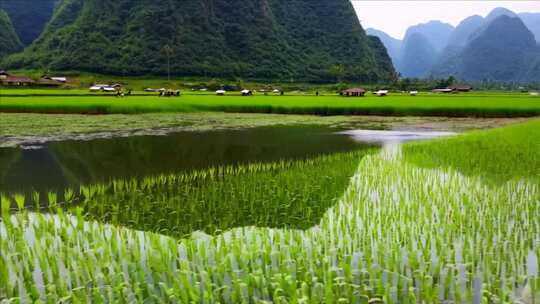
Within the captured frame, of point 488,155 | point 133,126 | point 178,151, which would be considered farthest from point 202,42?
point 488,155

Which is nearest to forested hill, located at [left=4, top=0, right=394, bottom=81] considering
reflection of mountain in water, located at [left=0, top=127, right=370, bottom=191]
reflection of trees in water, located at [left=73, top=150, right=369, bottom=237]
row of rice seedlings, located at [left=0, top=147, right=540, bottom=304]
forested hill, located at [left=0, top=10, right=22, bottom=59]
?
forested hill, located at [left=0, top=10, right=22, bottom=59]

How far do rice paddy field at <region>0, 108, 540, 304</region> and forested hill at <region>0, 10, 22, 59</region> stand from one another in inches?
4394

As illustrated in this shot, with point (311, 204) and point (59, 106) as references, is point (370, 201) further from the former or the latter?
point (59, 106)

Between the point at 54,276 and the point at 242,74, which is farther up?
the point at 242,74

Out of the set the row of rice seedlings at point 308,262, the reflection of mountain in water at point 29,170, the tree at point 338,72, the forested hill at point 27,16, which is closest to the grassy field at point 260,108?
the reflection of mountain in water at point 29,170

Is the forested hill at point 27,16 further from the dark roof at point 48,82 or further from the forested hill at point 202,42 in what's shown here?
the dark roof at point 48,82

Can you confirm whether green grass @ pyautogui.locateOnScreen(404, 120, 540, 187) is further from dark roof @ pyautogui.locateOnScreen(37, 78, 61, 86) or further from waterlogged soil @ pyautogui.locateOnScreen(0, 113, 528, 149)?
dark roof @ pyautogui.locateOnScreen(37, 78, 61, 86)

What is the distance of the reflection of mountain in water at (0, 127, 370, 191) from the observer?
11.4 metres

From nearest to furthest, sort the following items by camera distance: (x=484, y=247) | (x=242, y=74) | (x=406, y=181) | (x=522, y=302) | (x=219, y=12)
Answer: (x=522, y=302) → (x=484, y=247) → (x=406, y=181) → (x=242, y=74) → (x=219, y=12)

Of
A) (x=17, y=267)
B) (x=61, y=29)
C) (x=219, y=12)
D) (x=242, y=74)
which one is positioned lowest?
(x=17, y=267)

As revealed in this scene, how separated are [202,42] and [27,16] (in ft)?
222

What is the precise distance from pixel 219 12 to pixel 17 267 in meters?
114

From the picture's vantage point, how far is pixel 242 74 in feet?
298

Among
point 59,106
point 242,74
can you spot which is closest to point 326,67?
point 242,74
